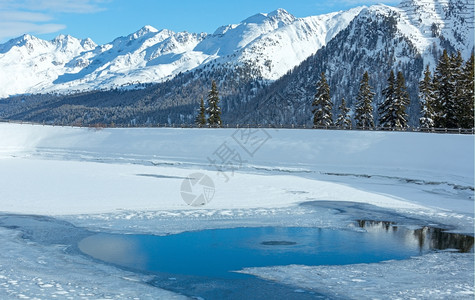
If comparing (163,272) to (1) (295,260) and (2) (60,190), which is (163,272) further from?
(2) (60,190)

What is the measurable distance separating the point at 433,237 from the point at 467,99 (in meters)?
36.9

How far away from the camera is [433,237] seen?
24.2 m

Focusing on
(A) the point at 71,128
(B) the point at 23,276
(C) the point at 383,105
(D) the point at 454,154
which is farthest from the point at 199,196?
(A) the point at 71,128

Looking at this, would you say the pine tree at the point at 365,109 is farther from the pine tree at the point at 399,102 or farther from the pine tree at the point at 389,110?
the pine tree at the point at 399,102

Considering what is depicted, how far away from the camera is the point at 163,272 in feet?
58.1

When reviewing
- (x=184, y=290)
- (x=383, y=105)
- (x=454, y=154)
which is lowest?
(x=184, y=290)

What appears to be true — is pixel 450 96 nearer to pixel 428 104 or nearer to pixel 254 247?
pixel 428 104

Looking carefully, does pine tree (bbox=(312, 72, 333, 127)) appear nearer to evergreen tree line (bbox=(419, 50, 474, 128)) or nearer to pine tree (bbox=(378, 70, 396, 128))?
pine tree (bbox=(378, 70, 396, 128))

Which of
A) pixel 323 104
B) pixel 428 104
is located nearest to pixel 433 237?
pixel 428 104

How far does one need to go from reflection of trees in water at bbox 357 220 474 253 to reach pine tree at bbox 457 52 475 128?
33773 mm

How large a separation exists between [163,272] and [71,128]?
6448cm

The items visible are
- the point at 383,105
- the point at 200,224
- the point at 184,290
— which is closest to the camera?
the point at 184,290
